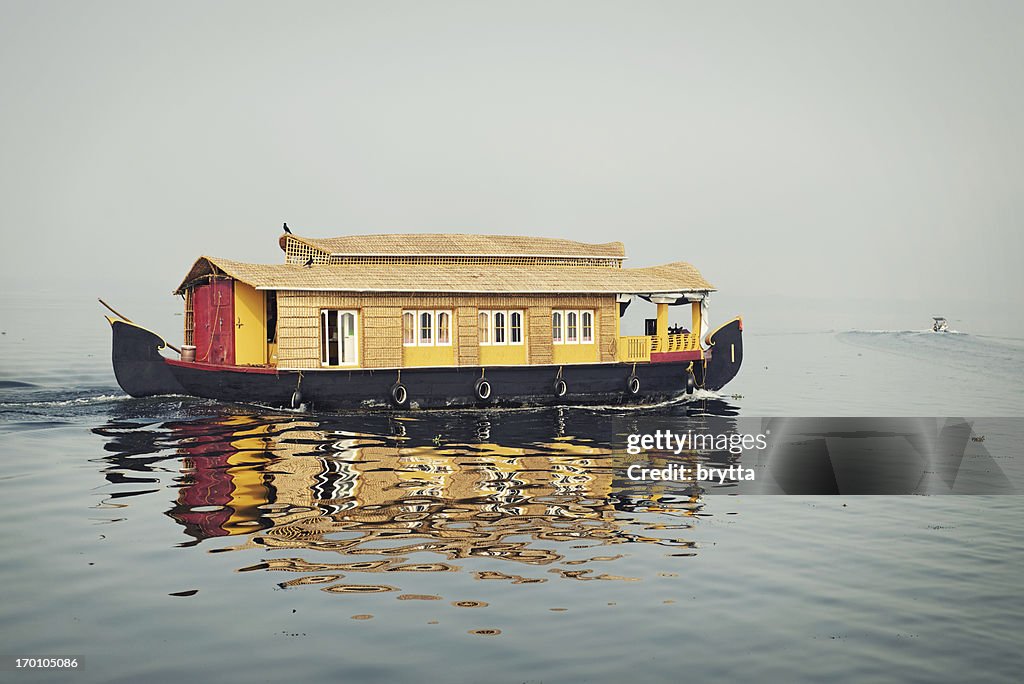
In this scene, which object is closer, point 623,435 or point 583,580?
point 583,580

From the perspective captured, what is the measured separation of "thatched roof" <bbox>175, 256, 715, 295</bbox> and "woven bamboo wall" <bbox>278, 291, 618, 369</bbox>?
29 cm

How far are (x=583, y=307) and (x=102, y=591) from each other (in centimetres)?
1869

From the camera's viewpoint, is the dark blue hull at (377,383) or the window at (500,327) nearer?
the dark blue hull at (377,383)

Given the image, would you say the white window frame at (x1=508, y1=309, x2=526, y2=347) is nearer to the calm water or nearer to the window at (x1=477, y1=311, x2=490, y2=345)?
the window at (x1=477, y1=311, x2=490, y2=345)

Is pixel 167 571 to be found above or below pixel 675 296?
below

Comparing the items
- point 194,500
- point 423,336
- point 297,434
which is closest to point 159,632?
point 194,500

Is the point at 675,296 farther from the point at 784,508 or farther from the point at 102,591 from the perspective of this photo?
the point at 102,591

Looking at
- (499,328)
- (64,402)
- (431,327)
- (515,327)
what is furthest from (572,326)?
(64,402)

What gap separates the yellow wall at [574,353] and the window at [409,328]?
4.02 m

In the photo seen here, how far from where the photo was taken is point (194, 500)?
14.1 m

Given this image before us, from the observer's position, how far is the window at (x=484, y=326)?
25969 mm

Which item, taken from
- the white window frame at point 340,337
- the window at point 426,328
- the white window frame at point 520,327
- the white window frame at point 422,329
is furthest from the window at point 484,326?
the white window frame at point 340,337

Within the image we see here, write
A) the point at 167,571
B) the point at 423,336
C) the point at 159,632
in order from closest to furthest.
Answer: the point at 159,632
the point at 167,571
the point at 423,336

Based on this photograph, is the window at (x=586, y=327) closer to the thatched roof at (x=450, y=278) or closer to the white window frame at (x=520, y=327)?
the thatched roof at (x=450, y=278)
